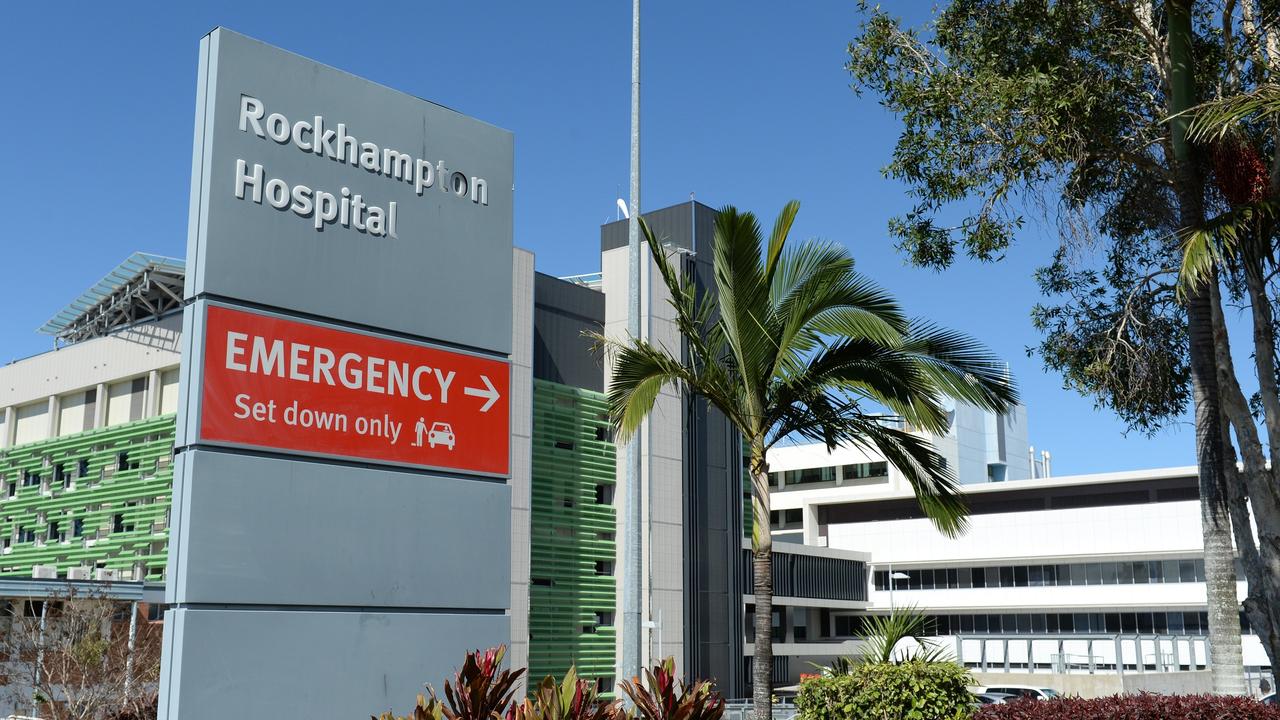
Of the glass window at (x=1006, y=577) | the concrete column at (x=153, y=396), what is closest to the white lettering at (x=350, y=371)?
the concrete column at (x=153, y=396)

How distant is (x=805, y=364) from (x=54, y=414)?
5336 centimetres

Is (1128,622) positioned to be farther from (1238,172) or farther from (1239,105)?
(1239,105)

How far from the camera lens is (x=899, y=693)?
12898mm

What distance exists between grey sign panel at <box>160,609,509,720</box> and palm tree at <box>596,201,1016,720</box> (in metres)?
5.61

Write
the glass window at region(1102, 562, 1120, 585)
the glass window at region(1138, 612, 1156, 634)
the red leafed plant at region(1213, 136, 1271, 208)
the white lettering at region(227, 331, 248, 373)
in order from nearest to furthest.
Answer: the white lettering at region(227, 331, 248, 373), the red leafed plant at region(1213, 136, 1271, 208), the glass window at region(1138, 612, 1156, 634), the glass window at region(1102, 562, 1120, 585)

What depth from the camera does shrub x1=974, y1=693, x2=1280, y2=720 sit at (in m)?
12.1

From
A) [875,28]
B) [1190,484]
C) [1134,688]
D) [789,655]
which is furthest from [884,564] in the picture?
[875,28]

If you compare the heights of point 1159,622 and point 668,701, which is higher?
point 668,701

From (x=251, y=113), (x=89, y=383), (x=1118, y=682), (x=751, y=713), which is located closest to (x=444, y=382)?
(x=251, y=113)

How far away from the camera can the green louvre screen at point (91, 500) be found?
5016 cm

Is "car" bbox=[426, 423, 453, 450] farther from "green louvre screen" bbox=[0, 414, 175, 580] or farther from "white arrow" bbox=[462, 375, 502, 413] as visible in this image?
"green louvre screen" bbox=[0, 414, 175, 580]

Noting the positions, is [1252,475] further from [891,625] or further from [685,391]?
[685,391]

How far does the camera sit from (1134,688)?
43.6 m

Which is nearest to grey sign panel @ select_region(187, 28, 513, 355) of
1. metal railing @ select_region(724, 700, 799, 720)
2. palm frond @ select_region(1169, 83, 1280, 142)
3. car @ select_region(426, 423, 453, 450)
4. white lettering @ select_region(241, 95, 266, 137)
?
white lettering @ select_region(241, 95, 266, 137)
